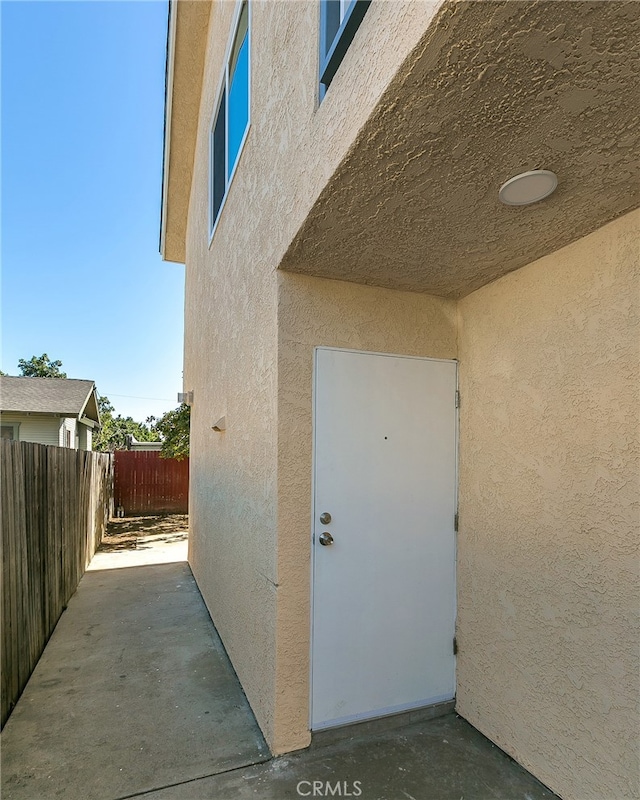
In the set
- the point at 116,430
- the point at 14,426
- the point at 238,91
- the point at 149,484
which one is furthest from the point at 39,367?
the point at 238,91

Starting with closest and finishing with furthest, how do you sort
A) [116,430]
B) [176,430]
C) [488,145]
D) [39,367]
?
[488,145] → [176,430] → [39,367] → [116,430]

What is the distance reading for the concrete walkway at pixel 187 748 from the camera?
2512mm

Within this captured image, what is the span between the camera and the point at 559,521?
2.49 metres

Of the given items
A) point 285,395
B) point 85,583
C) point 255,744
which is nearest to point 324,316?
point 285,395

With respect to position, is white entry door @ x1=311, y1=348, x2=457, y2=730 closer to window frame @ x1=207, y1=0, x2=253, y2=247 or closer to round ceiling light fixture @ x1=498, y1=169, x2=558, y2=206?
round ceiling light fixture @ x1=498, y1=169, x2=558, y2=206

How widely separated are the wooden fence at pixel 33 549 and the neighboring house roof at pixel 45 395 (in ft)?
26.9

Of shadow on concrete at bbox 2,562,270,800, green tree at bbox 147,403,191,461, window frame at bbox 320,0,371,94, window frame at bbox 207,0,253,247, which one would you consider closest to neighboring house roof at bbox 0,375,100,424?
green tree at bbox 147,403,191,461

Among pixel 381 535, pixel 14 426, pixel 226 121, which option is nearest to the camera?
pixel 381 535

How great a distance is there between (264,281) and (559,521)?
248 centimetres

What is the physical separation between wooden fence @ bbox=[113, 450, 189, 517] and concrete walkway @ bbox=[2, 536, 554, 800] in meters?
10.2

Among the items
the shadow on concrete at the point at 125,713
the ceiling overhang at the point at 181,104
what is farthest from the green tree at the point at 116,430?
the shadow on concrete at the point at 125,713

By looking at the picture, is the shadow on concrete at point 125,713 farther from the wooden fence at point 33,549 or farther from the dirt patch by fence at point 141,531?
the dirt patch by fence at point 141,531

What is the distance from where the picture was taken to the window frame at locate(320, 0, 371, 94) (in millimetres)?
1809

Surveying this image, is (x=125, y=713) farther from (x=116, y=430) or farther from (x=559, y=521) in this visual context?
(x=116, y=430)
